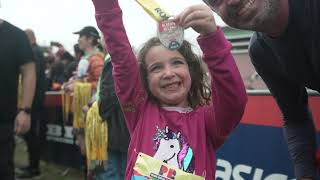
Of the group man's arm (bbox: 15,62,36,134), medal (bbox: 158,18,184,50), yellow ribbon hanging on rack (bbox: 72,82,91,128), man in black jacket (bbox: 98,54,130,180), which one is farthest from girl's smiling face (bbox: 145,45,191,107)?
yellow ribbon hanging on rack (bbox: 72,82,91,128)

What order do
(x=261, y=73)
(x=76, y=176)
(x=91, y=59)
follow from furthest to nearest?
(x=76, y=176)
(x=91, y=59)
(x=261, y=73)

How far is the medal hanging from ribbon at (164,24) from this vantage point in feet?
4.95

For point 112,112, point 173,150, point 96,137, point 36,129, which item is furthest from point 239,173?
point 36,129

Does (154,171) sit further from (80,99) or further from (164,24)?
(80,99)

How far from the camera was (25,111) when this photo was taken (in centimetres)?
354

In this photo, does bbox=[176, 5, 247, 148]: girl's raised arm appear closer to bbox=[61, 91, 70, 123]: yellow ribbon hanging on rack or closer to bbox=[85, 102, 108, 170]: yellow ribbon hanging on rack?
bbox=[85, 102, 108, 170]: yellow ribbon hanging on rack

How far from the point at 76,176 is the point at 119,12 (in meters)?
4.57

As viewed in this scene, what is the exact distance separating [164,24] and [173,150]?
51 cm

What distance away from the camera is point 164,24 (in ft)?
4.94

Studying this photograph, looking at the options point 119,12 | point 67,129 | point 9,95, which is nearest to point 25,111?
point 9,95

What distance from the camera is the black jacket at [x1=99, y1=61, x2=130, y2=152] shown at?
11.0ft

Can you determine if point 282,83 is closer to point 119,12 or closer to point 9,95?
point 119,12

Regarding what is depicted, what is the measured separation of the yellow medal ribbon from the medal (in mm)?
18

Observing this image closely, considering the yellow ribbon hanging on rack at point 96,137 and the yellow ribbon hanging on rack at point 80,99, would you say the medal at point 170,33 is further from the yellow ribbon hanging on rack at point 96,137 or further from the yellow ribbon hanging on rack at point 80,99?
the yellow ribbon hanging on rack at point 80,99
